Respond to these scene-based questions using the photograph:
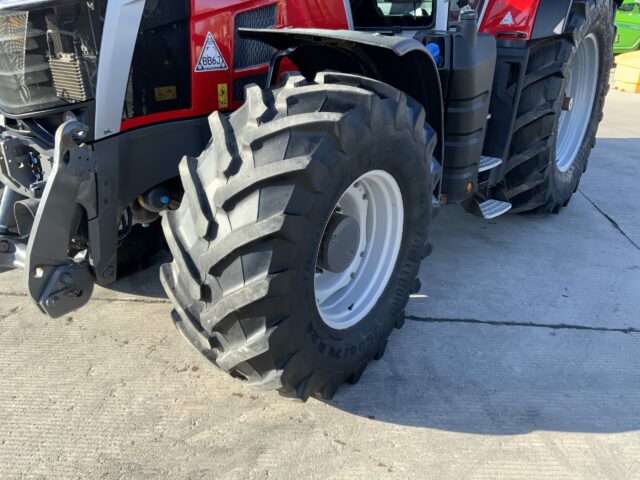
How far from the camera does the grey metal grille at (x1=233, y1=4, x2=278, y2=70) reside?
8.52ft

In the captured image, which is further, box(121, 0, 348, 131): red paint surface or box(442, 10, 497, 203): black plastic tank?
box(442, 10, 497, 203): black plastic tank

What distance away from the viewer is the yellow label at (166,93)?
2461mm

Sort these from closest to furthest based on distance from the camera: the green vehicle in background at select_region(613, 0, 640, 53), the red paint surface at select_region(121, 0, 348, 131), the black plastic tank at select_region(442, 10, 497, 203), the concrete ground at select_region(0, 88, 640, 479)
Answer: the concrete ground at select_region(0, 88, 640, 479), the red paint surface at select_region(121, 0, 348, 131), the black plastic tank at select_region(442, 10, 497, 203), the green vehicle in background at select_region(613, 0, 640, 53)

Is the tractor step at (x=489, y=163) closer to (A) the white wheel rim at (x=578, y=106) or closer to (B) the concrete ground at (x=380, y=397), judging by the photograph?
(B) the concrete ground at (x=380, y=397)

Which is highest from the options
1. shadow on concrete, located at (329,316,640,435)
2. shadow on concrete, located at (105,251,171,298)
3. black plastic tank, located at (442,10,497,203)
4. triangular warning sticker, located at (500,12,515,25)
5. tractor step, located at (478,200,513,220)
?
triangular warning sticker, located at (500,12,515,25)

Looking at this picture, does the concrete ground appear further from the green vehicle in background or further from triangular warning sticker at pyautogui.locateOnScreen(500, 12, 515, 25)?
the green vehicle in background

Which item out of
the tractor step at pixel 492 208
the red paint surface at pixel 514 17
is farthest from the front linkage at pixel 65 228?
the red paint surface at pixel 514 17

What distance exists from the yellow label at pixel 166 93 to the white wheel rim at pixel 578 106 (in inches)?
130

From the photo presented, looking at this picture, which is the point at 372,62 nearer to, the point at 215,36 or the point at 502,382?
the point at 215,36

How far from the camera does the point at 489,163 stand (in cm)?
372

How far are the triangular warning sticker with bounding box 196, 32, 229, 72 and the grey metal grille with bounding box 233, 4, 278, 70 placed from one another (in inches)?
3.6

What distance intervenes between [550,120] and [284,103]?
8.07 ft

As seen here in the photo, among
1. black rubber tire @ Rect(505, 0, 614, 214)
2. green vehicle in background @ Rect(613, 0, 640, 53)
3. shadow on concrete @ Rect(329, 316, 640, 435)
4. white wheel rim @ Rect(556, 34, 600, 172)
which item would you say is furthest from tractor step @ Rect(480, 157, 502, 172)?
green vehicle in background @ Rect(613, 0, 640, 53)

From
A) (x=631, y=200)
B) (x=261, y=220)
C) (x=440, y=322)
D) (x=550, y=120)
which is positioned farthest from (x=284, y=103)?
(x=631, y=200)
